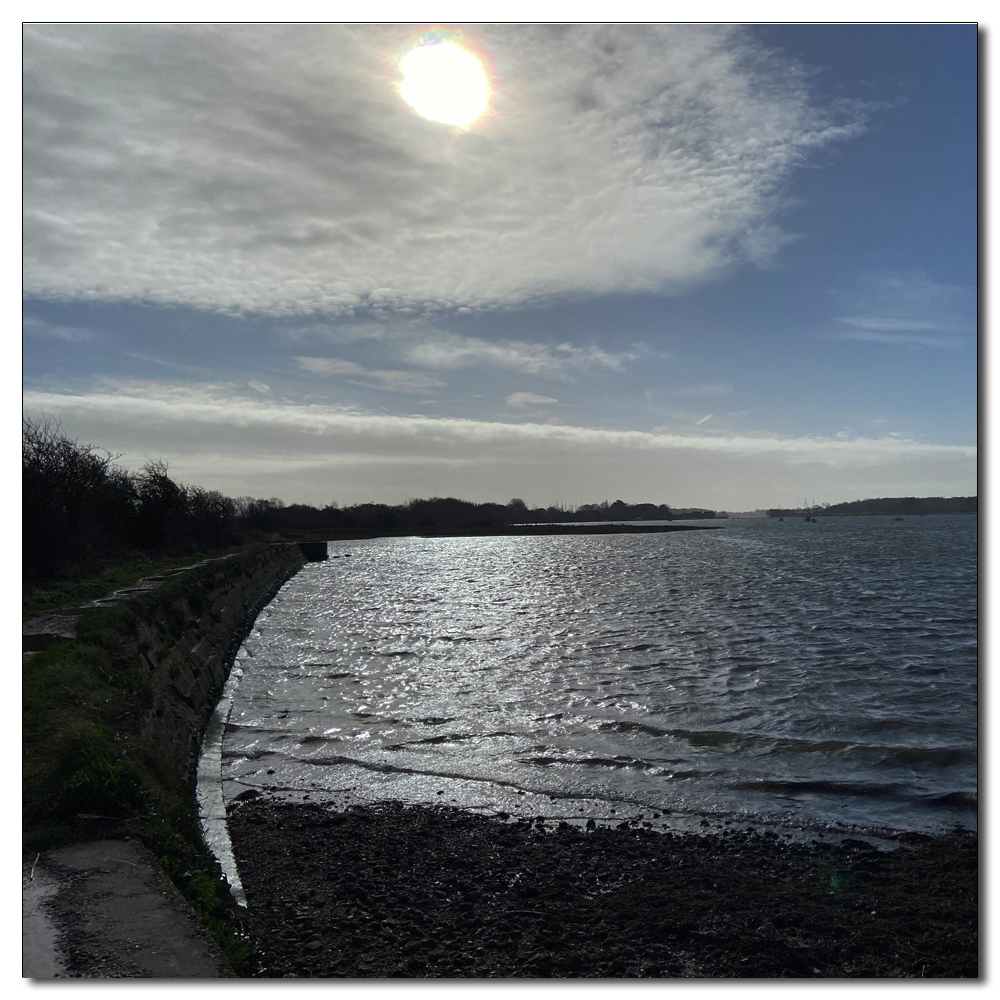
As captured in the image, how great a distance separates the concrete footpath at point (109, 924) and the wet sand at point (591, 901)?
117 cm

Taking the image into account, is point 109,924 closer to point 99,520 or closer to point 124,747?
point 124,747

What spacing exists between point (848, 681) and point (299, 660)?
53.7ft

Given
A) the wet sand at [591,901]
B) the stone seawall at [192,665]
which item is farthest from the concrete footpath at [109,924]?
the stone seawall at [192,665]

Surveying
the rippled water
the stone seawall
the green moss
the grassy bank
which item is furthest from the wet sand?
the green moss

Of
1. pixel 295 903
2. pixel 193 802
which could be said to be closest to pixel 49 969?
pixel 295 903

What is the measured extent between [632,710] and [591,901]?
809 cm

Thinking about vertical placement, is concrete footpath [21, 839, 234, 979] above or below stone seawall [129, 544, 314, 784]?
above

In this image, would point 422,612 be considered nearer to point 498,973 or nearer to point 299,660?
point 299,660

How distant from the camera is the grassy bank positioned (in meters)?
6.56

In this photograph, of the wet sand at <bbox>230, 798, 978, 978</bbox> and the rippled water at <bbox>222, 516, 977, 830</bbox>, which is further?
the rippled water at <bbox>222, 516, 977, 830</bbox>

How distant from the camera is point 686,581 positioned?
4609 cm

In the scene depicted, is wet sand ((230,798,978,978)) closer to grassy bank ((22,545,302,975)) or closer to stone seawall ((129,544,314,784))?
grassy bank ((22,545,302,975))

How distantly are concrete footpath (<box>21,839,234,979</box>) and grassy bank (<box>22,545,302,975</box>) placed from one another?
488 millimetres

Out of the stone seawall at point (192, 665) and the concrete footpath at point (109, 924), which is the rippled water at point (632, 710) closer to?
the stone seawall at point (192, 665)
